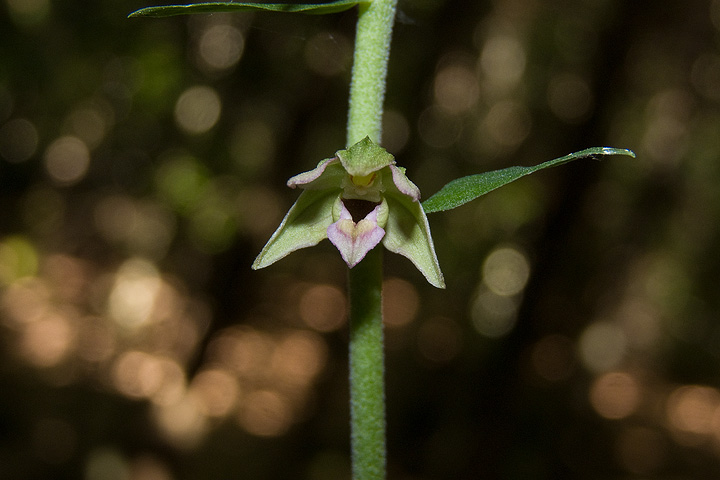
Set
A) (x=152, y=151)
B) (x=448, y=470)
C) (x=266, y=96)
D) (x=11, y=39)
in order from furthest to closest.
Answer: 1. (x=152, y=151)
2. (x=266, y=96)
3. (x=11, y=39)
4. (x=448, y=470)

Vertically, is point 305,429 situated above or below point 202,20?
below

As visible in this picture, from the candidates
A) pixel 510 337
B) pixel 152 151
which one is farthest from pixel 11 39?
pixel 510 337

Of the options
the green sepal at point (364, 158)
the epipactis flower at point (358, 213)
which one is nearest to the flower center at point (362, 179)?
the epipactis flower at point (358, 213)

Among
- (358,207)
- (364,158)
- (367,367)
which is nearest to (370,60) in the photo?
(364,158)

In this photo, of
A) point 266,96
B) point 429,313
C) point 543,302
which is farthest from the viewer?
point 429,313

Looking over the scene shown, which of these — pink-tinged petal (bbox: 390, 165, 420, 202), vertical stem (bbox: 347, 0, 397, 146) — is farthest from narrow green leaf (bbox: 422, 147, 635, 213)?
vertical stem (bbox: 347, 0, 397, 146)

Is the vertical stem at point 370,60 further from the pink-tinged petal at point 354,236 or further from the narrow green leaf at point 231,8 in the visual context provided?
the pink-tinged petal at point 354,236

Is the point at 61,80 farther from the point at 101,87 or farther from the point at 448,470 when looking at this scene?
the point at 448,470
